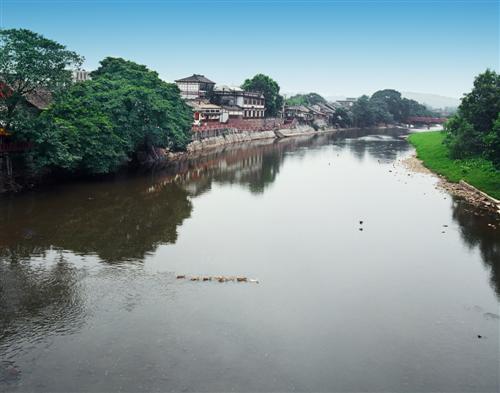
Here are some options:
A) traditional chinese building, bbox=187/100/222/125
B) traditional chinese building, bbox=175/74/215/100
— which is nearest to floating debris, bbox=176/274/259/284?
traditional chinese building, bbox=187/100/222/125

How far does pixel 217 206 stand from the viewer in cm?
3275

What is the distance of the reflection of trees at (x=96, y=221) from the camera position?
73.8 feet

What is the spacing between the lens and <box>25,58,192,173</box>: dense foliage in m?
32.4

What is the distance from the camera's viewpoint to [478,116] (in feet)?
158

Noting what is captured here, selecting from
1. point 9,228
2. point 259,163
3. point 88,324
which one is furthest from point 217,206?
point 259,163

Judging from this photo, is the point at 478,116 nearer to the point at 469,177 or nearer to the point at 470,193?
the point at 469,177

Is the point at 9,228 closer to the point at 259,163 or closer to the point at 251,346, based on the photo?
the point at 251,346

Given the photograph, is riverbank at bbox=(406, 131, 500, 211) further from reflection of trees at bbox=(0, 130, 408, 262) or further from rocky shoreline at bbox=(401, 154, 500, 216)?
reflection of trees at bbox=(0, 130, 408, 262)

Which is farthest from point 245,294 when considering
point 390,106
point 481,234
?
point 390,106

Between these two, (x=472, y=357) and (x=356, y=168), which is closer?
(x=472, y=357)

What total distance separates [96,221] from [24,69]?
12.0m

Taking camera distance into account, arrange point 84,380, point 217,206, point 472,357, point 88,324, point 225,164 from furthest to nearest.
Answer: point 225,164 < point 217,206 < point 88,324 < point 472,357 < point 84,380

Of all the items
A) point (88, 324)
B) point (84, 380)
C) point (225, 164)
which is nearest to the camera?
point (84, 380)

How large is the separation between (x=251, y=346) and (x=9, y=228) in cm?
1674
